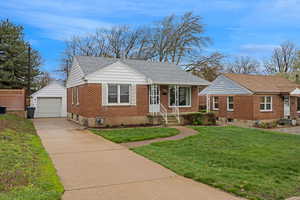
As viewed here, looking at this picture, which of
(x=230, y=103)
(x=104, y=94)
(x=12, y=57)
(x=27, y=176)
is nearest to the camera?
(x=27, y=176)

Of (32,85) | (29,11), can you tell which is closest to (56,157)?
(29,11)

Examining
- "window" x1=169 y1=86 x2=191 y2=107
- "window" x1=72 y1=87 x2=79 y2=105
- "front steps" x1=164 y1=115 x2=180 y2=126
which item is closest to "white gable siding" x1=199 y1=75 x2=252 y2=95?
"window" x1=169 y1=86 x2=191 y2=107

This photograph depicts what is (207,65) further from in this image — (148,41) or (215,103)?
(215,103)

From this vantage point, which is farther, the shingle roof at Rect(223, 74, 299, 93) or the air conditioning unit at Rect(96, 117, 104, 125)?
the shingle roof at Rect(223, 74, 299, 93)

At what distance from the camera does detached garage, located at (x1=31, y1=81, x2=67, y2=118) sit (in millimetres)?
23766

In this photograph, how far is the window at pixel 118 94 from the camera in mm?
15719

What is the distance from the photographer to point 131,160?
7.05 metres

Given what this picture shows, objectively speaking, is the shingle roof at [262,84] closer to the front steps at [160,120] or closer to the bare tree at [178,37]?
the front steps at [160,120]

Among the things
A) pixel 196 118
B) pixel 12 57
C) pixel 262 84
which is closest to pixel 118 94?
pixel 196 118

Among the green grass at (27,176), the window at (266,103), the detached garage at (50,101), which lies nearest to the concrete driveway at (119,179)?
the green grass at (27,176)

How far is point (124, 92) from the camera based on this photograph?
16156mm

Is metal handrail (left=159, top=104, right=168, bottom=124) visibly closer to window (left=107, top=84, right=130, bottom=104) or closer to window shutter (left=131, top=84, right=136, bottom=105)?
window shutter (left=131, top=84, right=136, bottom=105)

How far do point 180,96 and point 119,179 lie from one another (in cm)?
1365

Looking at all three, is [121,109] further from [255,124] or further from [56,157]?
[255,124]
